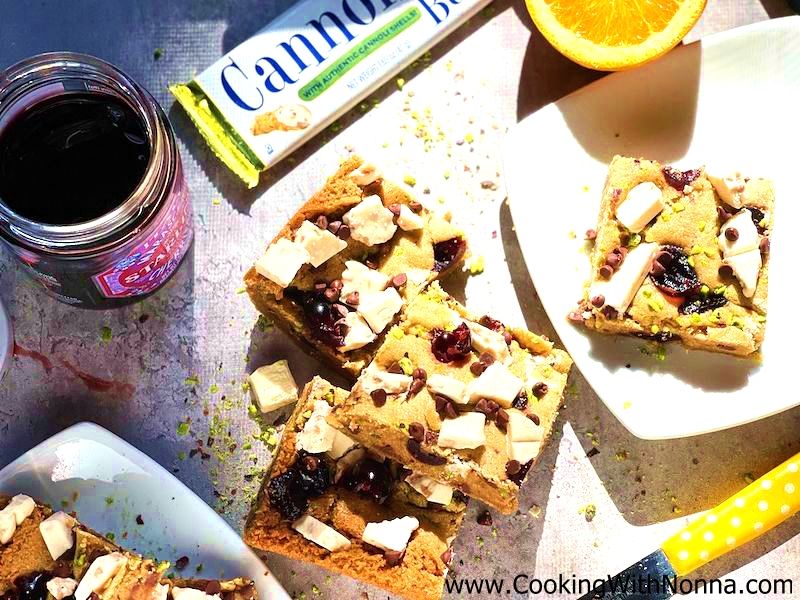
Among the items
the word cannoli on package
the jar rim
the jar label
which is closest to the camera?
the jar rim

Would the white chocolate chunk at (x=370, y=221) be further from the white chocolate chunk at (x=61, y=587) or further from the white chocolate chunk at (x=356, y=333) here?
the white chocolate chunk at (x=61, y=587)

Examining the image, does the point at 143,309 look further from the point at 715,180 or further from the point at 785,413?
the point at 785,413

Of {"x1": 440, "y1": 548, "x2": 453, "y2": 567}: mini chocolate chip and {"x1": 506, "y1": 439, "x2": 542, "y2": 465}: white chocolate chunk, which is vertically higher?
{"x1": 506, "y1": 439, "x2": 542, "y2": 465}: white chocolate chunk

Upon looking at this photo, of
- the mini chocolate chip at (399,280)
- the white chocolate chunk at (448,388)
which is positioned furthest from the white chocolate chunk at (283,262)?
the white chocolate chunk at (448,388)

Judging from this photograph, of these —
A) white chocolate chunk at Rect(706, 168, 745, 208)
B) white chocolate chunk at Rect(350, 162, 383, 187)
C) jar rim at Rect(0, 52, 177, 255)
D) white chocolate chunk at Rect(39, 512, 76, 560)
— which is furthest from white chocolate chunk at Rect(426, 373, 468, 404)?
white chocolate chunk at Rect(39, 512, 76, 560)

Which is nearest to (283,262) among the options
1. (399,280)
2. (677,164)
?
(399,280)

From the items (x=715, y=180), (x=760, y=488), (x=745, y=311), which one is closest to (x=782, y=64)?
(x=715, y=180)

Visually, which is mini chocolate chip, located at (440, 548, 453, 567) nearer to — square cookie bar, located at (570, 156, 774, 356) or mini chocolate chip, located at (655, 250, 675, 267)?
square cookie bar, located at (570, 156, 774, 356)
